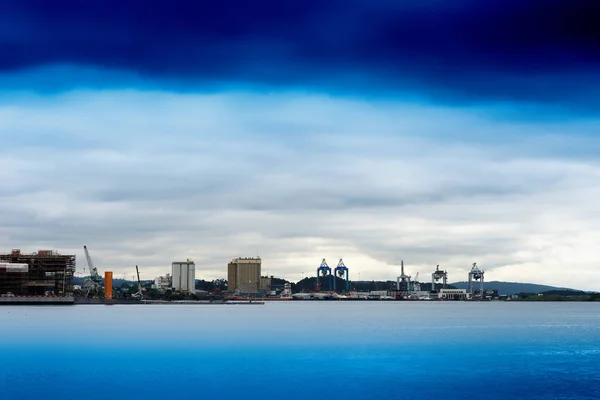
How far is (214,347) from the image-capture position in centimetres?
7019

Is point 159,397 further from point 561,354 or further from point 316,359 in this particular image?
point 561,354

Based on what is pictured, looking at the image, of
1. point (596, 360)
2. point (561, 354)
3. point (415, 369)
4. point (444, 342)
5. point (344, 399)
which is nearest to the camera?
point (344, 399)

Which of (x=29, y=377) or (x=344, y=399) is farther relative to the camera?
(x=29, y=377)

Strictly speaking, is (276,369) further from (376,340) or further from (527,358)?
(376,340)

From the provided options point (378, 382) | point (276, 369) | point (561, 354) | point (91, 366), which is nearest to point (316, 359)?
point (276, 369)

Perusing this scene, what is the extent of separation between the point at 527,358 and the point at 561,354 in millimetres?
5444

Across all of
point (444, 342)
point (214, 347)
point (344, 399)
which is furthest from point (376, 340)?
point (344, 399)

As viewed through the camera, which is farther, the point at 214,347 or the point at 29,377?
the point at 214,347

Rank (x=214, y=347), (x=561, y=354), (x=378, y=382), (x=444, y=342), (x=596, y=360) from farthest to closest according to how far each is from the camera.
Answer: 1. (x=444, y=342)
2. (x=214, y=347)
3. (x=561, y=354)
4. (x=596, y=360)
5. (x=378, y=382)

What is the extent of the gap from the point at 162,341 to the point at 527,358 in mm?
38388

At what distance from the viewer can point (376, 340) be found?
78.5m

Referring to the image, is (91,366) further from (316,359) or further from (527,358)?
(527,358)

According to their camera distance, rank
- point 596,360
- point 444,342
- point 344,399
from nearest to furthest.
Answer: point 344,399 → point 596,360 → point 444,342

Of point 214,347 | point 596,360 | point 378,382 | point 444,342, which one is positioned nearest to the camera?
point 378,382
